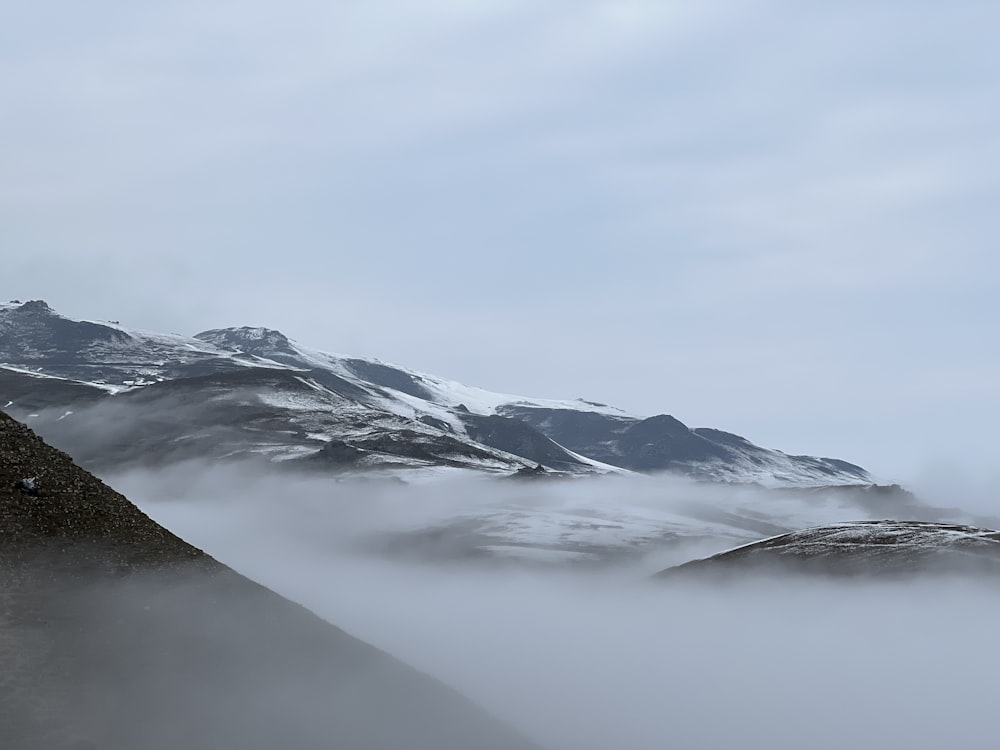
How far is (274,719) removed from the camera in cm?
8638

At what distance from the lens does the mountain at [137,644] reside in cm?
7138

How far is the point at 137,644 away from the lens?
263ft

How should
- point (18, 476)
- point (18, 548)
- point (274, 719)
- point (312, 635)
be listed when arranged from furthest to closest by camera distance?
point (312, 635) → point (274, 719) → point (18, 476) → point (18, 548)

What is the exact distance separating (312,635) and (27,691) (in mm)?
29536

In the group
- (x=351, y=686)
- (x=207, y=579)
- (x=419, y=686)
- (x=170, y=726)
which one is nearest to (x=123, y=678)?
(x=170, y=726)

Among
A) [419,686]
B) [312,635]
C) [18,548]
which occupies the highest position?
[18,548]

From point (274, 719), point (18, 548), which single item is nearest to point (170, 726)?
point (274, 719)

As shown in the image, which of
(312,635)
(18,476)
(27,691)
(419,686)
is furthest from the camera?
(419,686)

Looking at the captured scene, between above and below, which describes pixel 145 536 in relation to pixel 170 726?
above

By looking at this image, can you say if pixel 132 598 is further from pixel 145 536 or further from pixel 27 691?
pixel 27 691

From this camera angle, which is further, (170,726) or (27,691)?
(170,726)

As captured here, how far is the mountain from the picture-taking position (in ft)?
234

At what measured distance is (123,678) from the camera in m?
76.4

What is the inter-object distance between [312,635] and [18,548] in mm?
28794
